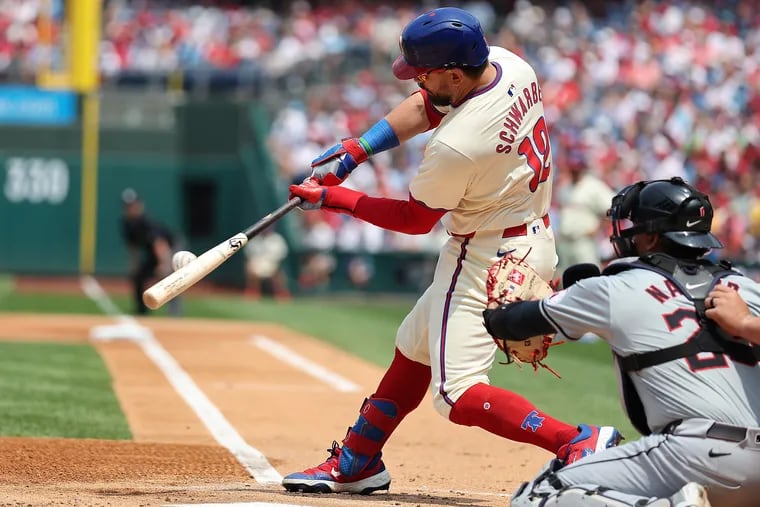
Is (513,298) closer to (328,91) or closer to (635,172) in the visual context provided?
(635,172)

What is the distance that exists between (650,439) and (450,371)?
1.04 metres

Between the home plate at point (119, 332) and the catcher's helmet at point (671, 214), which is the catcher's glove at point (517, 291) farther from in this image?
the home plate at point (119, 332)

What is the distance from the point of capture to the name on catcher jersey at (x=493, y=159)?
4.62m

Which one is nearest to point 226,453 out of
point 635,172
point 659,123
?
point 635,172

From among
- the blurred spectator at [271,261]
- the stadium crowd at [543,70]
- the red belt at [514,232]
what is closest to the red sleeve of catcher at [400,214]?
the red belt at [514,232]

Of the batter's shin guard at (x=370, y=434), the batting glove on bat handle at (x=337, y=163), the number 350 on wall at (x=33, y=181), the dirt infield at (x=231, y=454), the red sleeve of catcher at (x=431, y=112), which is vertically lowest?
the number 350 on wall at (x=33, y=181)

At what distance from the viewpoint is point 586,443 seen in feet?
14.2

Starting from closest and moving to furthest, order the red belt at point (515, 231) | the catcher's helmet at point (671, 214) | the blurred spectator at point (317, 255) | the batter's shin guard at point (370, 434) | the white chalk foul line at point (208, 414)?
the catcher's helmet at point (671, 214) < the red belt at point (515, 231) < the batter's shin guard at point (370, 434) < the white chalk foul line at point (208, 414) < the blurred spectator at point (317, 255)

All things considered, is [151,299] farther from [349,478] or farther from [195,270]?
[349,478]

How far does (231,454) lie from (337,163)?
204 cm

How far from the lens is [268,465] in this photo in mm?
6070

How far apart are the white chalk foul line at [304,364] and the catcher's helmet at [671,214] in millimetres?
5777

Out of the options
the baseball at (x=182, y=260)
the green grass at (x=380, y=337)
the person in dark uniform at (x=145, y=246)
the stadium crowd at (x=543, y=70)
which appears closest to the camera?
the baseball at (x=182, y=260)

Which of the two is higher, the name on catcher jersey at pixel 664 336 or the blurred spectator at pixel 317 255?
the name on catcher jersey at pixel 664 336
